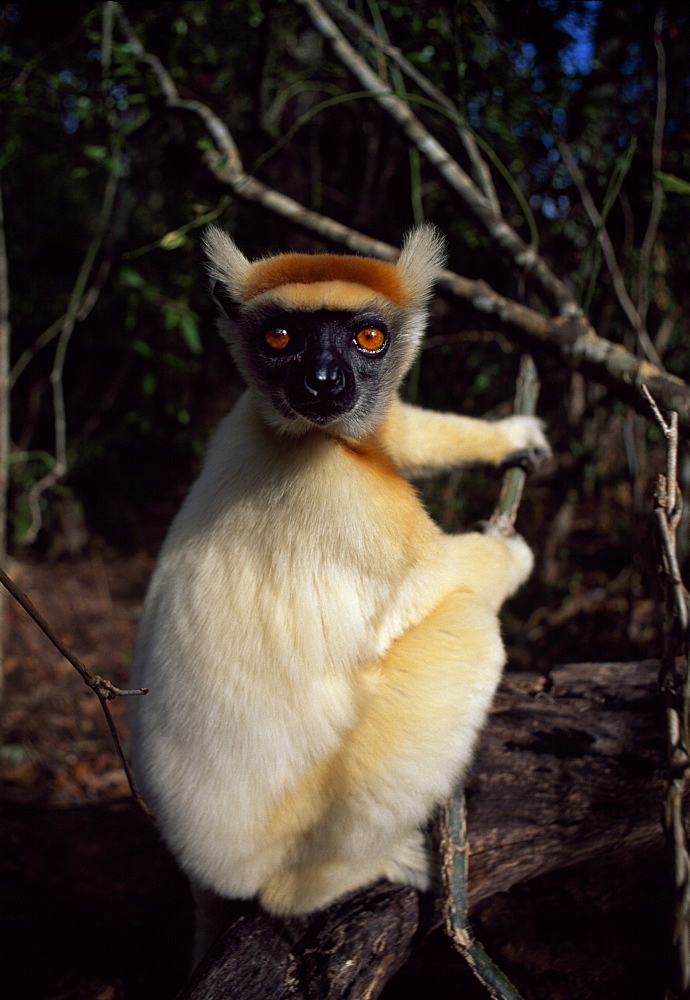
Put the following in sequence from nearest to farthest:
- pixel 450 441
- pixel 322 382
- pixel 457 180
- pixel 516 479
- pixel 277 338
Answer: pixel 322 382 < pixel 277 338 < pixel 516 479 < pixel 450 441 < pixel 457 180

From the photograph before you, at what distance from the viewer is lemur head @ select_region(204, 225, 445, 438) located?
6.71 feet

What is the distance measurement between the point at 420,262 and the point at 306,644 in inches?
59.6

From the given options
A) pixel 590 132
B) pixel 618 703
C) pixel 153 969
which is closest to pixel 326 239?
pixel 590 132

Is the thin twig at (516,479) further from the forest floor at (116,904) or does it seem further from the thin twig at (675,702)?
the forest floor at (116,904)

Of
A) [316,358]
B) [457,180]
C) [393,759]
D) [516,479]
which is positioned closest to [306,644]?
[393,759]

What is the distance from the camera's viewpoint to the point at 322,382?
1.99 meters

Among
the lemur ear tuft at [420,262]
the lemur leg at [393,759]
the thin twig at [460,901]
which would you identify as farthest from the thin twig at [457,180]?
the thin twig at [460,901]

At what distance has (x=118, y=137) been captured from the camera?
385 cm

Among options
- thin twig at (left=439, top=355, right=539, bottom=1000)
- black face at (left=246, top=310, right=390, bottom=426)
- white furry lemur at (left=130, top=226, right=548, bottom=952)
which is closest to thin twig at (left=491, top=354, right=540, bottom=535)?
white furry lemur at (left=130, top=226, right=548, bottom=952)

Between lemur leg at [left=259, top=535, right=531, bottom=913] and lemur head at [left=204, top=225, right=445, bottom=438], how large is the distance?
0.82 metres

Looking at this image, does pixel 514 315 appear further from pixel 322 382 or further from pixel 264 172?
pixel 264 172

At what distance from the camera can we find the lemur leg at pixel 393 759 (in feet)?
6.82

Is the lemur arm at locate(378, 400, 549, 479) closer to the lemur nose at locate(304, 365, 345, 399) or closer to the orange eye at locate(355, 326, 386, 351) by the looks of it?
the orange eye at locate(355, 326, 386, 351)

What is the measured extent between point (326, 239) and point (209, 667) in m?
2.58
